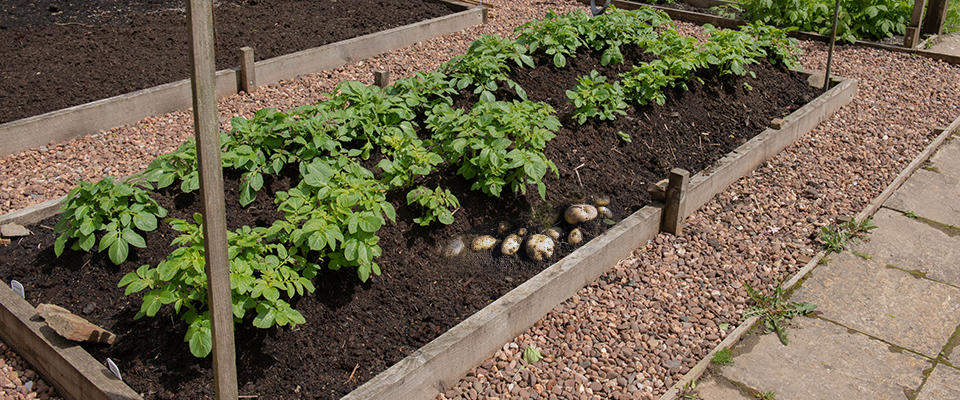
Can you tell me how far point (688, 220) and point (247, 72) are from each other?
12.8ft

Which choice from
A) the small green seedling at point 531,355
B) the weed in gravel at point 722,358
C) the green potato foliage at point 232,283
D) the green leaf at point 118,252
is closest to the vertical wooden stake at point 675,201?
the weed in gravel at point 722,358

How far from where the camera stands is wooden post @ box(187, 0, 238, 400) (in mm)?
1854

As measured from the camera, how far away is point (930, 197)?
488 centimetres

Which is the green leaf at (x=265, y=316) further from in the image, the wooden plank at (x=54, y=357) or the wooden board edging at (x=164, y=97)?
the wooden board edging at (x=164, y=97)

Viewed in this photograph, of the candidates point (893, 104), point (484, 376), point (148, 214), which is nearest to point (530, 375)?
point (484, 376)

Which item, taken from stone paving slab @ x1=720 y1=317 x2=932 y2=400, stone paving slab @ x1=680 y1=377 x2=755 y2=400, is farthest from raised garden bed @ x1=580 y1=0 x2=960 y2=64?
stone paving slab @ x1=680 y1=377 x2=755 y2=400

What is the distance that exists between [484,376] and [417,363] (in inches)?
17.0

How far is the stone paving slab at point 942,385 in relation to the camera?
10.2 ft

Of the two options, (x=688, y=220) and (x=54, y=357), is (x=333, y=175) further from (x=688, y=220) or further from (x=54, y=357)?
(x=688, y=220)

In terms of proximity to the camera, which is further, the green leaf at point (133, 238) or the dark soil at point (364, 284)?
the green leaf at point (133, 238)

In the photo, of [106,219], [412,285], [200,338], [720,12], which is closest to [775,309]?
[412,285]

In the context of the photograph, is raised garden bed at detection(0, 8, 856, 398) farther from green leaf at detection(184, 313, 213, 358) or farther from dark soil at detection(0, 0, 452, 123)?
dark soil at detection(0, 0, 452, 123)

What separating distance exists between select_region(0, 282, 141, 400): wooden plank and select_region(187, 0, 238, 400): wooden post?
2.27 feet

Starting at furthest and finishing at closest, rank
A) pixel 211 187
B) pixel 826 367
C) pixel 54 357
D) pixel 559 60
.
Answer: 1. pixel 559 60
2. pixel 826 367
3. pixel 54 357
4. pixel 211 187
